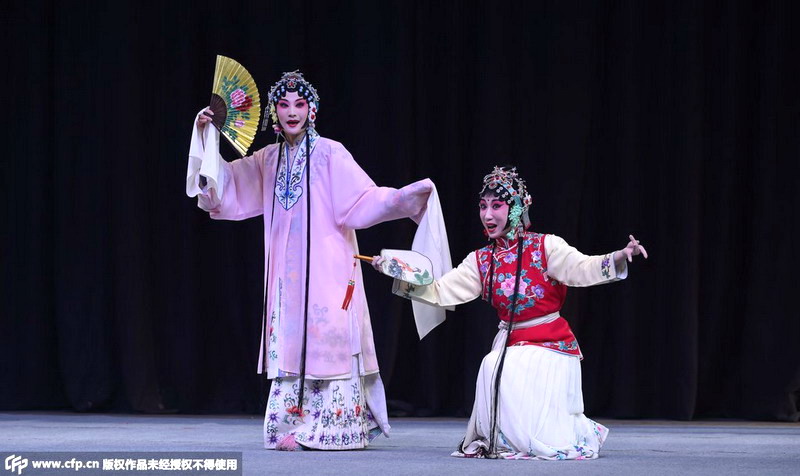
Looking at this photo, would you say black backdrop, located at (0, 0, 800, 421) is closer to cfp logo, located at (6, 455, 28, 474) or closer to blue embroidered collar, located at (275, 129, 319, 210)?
blue embroidered collar, located at (275, 129, 319, 210)

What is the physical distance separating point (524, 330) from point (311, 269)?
771 mm

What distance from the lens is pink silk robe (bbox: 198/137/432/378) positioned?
396cm

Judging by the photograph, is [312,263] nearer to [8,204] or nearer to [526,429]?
[526,429]

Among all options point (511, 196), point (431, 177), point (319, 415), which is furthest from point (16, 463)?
point (431, 177)

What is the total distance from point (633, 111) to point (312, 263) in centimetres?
233

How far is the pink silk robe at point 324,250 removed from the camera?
3.96 metres

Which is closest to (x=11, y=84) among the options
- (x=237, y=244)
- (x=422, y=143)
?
(x=237, y=244)

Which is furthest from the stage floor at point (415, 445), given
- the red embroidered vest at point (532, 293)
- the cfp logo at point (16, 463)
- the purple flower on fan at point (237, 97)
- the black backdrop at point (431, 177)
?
the purple flower on fan at point (237, 97)

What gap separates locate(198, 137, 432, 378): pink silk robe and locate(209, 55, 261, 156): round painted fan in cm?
14

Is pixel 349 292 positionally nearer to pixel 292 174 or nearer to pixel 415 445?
pixel 292 174

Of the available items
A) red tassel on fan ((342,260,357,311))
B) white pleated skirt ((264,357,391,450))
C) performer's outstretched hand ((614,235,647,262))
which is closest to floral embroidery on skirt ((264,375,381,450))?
white pleated skirt ((264,357,391,450))

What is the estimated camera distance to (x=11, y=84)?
20.1 feet

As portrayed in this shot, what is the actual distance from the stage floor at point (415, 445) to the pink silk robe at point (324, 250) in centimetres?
36

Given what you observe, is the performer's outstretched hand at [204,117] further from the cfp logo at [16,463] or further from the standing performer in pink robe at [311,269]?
the cfp logo at [16,463]
